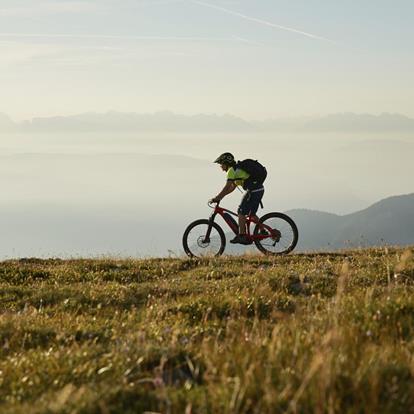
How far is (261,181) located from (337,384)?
16.5m

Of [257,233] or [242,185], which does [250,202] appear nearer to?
[242,185]

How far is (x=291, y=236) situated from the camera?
21.7 meters

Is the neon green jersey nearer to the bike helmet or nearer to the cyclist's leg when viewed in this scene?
the bike helmet

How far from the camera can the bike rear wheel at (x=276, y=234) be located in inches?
850

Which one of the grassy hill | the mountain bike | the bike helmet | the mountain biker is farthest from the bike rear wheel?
the grassy hill

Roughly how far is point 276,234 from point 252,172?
7.28 feet

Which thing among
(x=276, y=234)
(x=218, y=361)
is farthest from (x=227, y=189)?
(x=218, y=361)

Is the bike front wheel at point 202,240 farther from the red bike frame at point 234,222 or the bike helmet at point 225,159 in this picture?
the bike helmet at point 225,159

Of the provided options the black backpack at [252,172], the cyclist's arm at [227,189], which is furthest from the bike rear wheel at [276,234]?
the cyclist's arm at [227,189]

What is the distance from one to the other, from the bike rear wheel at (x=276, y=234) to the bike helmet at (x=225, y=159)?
2173 mm

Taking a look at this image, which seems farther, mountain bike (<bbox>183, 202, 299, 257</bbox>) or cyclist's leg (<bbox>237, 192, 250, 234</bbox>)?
mountain bike (<bbox>183, 202, 299, 257</bbox>)

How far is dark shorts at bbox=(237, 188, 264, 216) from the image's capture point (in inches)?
831

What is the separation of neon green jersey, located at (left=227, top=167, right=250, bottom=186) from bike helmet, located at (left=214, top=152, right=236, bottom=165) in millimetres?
238

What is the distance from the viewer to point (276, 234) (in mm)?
21547
